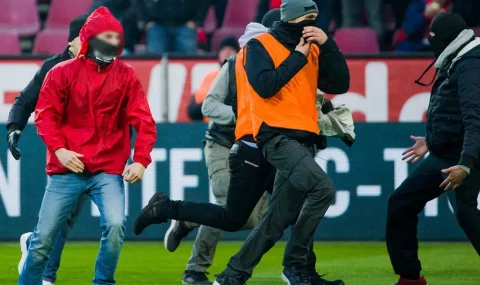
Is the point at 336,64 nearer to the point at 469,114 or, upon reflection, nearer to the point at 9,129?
the point at 469,114

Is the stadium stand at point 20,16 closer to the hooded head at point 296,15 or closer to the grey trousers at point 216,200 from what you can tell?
the grey trousers at point 216,200

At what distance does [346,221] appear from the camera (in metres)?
11.7

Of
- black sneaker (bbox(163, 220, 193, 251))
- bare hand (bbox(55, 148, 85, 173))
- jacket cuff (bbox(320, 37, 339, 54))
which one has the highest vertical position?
jacket cuff (bbox(320, 37, 339, 54))

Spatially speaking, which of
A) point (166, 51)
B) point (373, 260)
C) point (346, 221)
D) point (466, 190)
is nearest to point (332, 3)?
point (166, 51)

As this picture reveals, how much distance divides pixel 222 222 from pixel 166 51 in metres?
6.92

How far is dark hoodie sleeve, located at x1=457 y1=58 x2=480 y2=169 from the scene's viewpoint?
7730mm

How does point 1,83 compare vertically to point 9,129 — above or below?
below

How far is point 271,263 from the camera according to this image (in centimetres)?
1027

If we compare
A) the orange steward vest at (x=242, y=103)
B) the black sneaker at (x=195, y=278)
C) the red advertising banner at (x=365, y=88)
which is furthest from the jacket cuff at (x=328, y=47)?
the red advertising banner at (x=365, y=88)

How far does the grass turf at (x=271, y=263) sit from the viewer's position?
9188 mm

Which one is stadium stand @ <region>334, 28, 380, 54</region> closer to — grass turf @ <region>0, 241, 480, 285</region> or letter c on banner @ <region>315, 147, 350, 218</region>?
letter c on banner @ <region>315, 147, 350, 218</region>

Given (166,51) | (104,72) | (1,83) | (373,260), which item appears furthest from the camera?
(166,51)

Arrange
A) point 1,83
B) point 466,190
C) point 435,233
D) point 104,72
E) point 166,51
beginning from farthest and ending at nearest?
1. point 166,51
2. point 1,83
3. point 435,233
4. point 466,190
5. point 104,72

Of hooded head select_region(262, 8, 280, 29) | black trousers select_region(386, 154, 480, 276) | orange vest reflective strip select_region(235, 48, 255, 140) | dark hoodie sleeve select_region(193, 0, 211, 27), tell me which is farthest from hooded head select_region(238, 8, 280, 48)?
dark hoodie sleeve select_region(193, 0, 211, 27)
